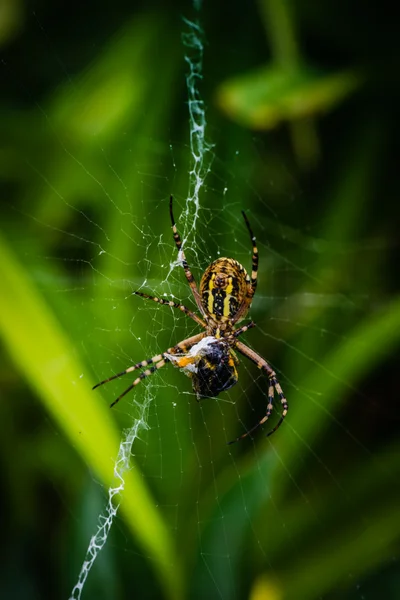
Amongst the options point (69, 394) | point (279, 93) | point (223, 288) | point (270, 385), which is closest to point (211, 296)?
point (223, 288)

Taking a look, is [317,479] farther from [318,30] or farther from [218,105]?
[318,30]

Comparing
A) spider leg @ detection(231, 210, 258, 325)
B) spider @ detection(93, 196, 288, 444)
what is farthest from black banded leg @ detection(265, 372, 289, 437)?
spider leg @ detection(231, 210, 258, 325)

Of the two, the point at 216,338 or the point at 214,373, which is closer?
the point at 214,373

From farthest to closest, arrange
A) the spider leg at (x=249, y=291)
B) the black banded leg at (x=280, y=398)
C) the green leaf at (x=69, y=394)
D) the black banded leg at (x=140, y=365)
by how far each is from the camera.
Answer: the spider leg at (x=249, y=291) → the black banded leg at (x=280, y=398) → the black banded leg at (x=140, y=365) → the green leaf at (x=69, y=394)

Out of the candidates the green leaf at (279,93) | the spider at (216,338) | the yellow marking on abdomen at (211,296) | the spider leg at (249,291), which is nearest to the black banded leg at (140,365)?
the spider at (216,338)

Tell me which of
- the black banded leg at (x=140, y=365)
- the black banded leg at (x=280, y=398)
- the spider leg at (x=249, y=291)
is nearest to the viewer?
the black banded leg at (x=140, y=365)

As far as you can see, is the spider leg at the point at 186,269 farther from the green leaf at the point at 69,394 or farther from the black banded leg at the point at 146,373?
the green leaf at the point at 69,394

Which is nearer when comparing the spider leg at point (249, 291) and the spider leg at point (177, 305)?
the spider leg at point (177, 305)

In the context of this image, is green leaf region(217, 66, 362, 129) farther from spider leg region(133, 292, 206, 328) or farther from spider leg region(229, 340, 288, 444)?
spider leg region(229, 340, 288, 444)

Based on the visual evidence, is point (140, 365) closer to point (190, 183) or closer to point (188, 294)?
point (188, 294)
